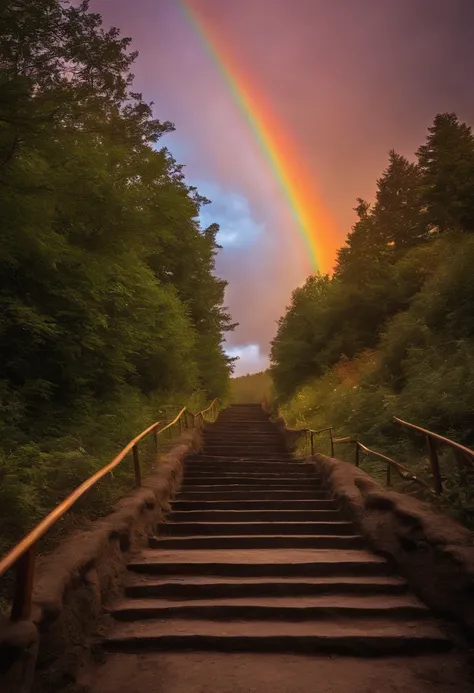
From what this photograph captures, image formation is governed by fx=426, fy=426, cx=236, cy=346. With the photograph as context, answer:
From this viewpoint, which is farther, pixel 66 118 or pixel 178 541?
pixel 66 118

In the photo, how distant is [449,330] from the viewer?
10703 millimetres

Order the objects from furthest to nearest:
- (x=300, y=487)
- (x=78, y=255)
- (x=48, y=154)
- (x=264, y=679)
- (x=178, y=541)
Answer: (x=300, y=487) < (x=78, y=255) < (x=48, y=154) < (x=178, y=541) < (x=264, y=679)

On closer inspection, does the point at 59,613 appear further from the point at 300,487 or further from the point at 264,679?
the point at 300,487

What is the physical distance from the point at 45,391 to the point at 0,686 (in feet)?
16.6

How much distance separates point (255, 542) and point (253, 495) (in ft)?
5.96

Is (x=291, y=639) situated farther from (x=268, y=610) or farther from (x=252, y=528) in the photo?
(x=252, y=528)

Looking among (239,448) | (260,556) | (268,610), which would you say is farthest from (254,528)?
(239,448)

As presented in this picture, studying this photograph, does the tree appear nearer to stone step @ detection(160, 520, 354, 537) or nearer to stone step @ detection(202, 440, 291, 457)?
stone step @ detection(202, 440, 291, 457)

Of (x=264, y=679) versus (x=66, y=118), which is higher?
(x=66, y=118)

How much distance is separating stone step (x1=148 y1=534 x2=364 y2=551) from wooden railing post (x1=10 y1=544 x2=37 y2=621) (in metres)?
2.69

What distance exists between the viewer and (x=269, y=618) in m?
3.63

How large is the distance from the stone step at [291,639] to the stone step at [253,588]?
56 centimetres

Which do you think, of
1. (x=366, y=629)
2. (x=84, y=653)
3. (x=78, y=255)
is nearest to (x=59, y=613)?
(x=84, y=653)

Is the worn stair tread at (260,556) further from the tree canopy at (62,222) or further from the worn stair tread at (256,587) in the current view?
the tree canopy at (62,222)
